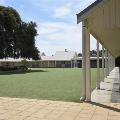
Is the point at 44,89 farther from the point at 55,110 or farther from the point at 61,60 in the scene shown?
the point at 61,60

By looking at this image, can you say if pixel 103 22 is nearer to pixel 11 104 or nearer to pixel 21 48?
pixel 11 104

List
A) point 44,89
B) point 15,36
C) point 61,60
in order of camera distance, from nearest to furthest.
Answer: point 44,89 → point 15,36 → point 61,60

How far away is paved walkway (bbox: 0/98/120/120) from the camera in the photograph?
9828 millimetres

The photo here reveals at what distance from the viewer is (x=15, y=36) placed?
57.9 m

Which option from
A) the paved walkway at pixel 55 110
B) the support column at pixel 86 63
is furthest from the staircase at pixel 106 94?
the paved walkway at pixel 55 110

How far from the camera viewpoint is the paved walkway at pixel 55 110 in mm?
9828

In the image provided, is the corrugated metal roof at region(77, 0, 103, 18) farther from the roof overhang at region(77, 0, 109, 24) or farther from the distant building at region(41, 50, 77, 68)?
the distant building at region(41, 50, 77, 68)

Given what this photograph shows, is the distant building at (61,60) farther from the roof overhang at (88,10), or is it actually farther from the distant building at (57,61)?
the roof overhang at (88,10)

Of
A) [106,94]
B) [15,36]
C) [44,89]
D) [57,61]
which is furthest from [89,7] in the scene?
[57,61]

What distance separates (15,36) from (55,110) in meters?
47.7

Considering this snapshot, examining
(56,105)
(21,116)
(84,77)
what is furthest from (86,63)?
(21,116)

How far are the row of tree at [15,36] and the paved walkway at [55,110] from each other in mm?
42105

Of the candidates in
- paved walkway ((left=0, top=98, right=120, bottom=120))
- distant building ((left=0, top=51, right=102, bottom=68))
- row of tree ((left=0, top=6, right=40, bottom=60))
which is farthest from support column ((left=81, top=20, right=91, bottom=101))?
distant building ((left=0, top=51, right=102, bottom=68))

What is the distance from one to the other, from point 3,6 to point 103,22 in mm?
47920
